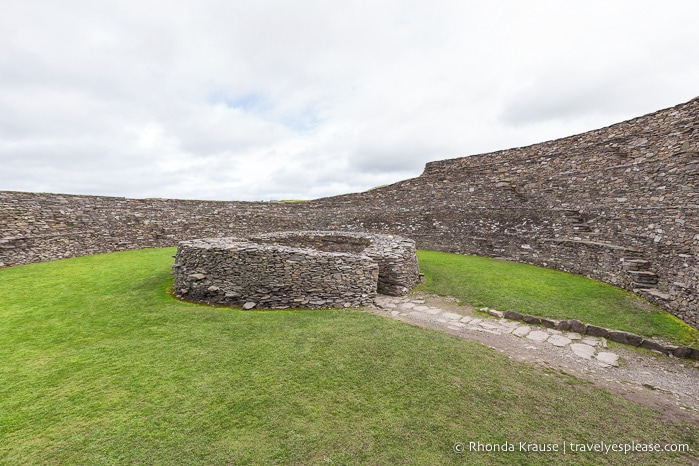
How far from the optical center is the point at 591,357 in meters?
6.02

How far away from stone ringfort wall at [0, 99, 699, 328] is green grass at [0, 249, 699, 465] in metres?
6.29

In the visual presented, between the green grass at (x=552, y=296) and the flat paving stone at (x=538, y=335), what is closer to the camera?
the flat paving stone at (x=538, y=335)

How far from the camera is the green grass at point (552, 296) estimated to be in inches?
287

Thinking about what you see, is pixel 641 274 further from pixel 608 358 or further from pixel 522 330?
pixel 522 330

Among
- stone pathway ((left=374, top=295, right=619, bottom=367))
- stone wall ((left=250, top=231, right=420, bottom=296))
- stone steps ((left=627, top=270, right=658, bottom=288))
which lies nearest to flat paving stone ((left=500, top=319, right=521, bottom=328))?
stone pathway ((left=374, top=295, right=619, bottom=367))

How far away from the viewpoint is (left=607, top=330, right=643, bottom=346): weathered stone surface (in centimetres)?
645

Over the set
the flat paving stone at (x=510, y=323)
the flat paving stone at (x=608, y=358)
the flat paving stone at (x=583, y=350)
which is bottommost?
the flat paving stone at (x=608, y=358)

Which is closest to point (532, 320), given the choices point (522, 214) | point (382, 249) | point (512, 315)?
point (512, 315)

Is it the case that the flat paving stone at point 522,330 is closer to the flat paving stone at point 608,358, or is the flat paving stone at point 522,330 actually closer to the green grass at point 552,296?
the green grass at point 552,296

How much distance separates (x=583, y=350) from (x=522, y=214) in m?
11.2

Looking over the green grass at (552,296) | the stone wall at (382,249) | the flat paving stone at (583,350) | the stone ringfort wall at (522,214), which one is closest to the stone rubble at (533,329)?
the flat paving stone at (583,350)

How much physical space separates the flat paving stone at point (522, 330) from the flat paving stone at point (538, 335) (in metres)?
0.12

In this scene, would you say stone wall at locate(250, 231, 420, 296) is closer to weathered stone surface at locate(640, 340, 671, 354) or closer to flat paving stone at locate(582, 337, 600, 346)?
flat paving stone at locate(582, 337, 600, 346)

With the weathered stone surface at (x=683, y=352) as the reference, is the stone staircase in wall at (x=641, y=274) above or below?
above
